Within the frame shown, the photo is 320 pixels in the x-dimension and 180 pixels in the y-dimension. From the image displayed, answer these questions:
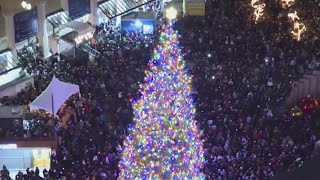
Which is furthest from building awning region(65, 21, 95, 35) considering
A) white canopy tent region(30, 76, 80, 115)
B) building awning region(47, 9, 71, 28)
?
white canopy tent region(30, 76, 80, 115)

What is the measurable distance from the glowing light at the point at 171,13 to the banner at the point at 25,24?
6.70m

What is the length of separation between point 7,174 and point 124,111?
500 centimetres

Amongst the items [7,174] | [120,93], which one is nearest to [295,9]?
[120,93]

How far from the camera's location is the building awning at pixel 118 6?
3728 centimetres

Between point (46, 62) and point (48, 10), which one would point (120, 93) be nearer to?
point (46, 62)

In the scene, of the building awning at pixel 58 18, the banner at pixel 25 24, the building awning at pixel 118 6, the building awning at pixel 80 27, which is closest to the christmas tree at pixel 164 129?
the building awning at pixel 80 27

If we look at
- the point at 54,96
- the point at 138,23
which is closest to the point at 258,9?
the point at 138,23

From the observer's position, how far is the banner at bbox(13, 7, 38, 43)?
32.1 metres

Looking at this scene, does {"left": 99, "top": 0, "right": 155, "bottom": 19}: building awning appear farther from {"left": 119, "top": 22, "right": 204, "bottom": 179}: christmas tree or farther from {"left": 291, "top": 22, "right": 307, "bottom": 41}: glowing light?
{"left": 291, "top": 22, "right": 307, "bottom": 41}: glowing light

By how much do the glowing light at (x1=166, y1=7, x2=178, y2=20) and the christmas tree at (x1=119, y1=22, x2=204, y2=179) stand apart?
4.03 meters

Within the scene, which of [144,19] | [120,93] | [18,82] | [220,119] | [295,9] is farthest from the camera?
[144,19]

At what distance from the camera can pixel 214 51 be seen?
31.5 metres

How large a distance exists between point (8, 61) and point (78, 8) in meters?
5.20

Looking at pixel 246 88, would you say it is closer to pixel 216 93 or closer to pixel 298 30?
pixel 216 93
